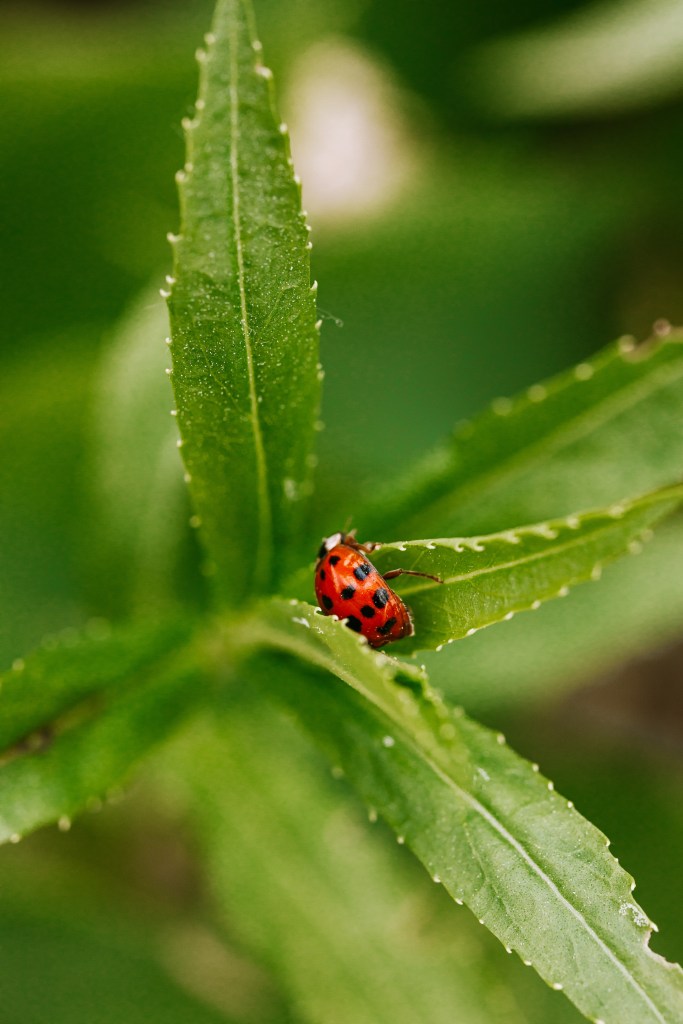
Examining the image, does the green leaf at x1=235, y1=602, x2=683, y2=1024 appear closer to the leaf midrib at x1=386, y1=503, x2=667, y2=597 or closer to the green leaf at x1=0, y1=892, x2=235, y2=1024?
the leaf midrib at x1=386, y1=503, x2=667, y2=597

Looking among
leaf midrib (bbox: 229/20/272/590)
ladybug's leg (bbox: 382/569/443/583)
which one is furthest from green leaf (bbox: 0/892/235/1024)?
ladybug's leg (bbox: 382/569/443/583)

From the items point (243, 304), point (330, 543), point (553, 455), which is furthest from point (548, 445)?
point (243, 304)

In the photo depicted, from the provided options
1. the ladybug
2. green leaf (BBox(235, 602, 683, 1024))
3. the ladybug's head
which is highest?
the ladybug's head

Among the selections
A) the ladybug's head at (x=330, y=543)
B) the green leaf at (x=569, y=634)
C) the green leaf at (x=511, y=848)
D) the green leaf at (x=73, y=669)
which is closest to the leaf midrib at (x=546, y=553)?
the green leaf at (x=511, y=848)

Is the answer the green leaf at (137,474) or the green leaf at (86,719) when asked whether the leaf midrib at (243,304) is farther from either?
the green leaf at (137,474)

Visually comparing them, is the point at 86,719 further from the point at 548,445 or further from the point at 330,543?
the point at 548,445
